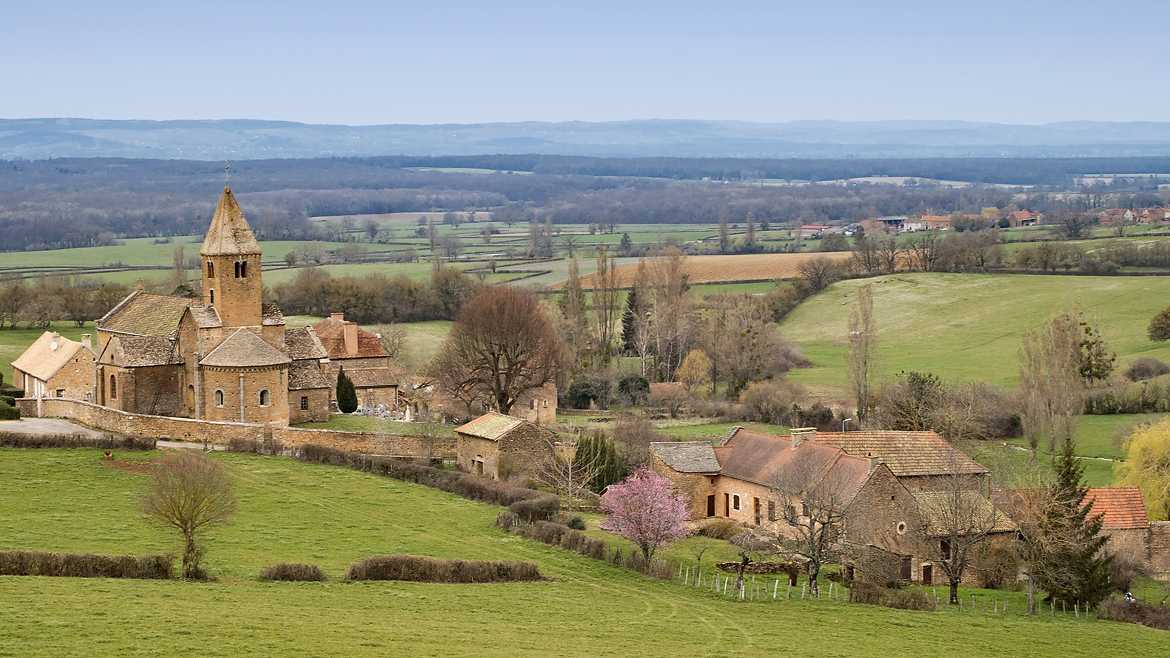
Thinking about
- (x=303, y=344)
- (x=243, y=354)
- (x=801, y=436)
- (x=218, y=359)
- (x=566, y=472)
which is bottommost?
(x=566, y=472)

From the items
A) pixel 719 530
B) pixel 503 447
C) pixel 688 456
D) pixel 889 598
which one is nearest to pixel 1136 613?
pixel 889 598

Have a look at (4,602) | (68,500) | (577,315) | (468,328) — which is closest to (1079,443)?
(468,328)

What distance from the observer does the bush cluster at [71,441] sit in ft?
160

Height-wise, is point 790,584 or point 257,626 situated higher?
point 257,626

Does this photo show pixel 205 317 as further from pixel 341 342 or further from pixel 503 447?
pixel 503 447

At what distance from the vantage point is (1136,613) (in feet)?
125

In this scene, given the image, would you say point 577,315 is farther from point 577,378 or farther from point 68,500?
point 68,500

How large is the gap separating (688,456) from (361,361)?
920 inches

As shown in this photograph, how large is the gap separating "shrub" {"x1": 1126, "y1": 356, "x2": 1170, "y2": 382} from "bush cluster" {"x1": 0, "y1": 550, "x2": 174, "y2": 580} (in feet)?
182

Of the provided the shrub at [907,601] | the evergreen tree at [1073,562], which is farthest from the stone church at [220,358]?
the evergreen tree at [1073,562]

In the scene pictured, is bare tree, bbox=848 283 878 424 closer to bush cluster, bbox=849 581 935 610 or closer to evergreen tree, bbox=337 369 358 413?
evergreen tree, bbox=337 369 358 413

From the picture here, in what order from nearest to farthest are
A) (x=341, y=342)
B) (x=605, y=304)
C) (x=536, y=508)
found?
1. (x=536, y=508)
2. (x=341, y=342)
3. (x=605, y=304)

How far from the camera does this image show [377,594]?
3391cm

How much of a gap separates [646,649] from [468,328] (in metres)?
39.8
